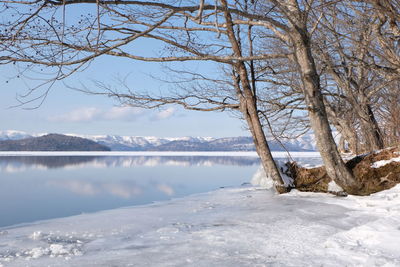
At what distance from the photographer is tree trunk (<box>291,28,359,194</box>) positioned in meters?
4.91

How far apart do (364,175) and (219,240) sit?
377 cm

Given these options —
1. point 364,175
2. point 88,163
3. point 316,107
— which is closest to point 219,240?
point 316,107

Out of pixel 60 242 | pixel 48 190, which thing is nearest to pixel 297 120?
pixel 48 190

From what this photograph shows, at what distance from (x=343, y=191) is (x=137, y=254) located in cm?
399

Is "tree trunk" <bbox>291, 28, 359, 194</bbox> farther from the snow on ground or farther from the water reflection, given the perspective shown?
the water reflection

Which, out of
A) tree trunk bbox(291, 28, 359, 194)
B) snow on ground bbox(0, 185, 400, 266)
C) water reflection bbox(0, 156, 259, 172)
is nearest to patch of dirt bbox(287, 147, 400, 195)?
tree trunk bbox(291, 28, 359, 194)

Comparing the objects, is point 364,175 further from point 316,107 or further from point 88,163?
point 88,163

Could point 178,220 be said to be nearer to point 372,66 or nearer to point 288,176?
point 288,176

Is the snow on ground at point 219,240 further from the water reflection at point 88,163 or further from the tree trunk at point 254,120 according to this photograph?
the water reflection at point 88,163

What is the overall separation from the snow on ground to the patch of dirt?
1.23 metres

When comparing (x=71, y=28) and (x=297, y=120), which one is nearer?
(x=71, y=28)

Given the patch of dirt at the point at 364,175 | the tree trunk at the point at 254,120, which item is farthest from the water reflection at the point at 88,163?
the patch of dirt at the point at 364,175

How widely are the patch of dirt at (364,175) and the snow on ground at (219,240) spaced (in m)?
1.23

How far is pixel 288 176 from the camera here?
260 inches
